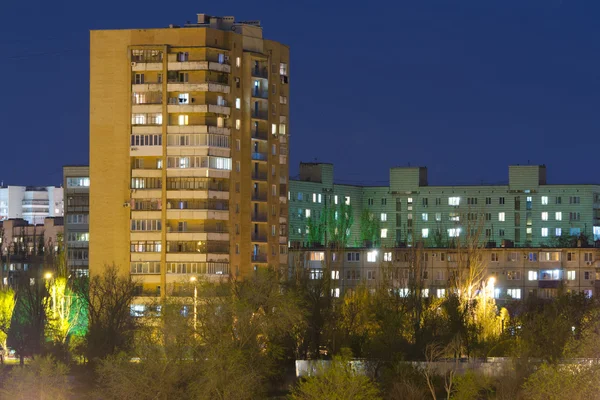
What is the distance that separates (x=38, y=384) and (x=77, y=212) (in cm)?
7414

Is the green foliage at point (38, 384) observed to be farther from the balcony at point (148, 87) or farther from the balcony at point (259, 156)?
the balcony at point (259, 156)

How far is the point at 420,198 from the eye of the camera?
14700cm

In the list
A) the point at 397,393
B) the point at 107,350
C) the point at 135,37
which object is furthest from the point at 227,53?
the point at 397,393

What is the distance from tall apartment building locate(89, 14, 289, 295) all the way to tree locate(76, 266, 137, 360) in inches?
256

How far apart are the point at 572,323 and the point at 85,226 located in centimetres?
6513

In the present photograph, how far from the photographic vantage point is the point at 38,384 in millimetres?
49875

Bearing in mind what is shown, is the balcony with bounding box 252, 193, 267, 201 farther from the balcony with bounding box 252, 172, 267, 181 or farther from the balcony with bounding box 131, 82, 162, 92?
the balcony with bounding box 131, 82, 162, 92

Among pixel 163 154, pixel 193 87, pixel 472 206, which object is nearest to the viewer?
pixel 193 87

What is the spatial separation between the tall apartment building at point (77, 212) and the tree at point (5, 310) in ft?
66.6

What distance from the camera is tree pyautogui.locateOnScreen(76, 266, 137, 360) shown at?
68.4m

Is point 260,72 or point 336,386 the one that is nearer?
point 336,386

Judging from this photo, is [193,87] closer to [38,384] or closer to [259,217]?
[259,217]

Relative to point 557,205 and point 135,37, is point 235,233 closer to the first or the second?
point 135,37

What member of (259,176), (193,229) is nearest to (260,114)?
(259,176)
